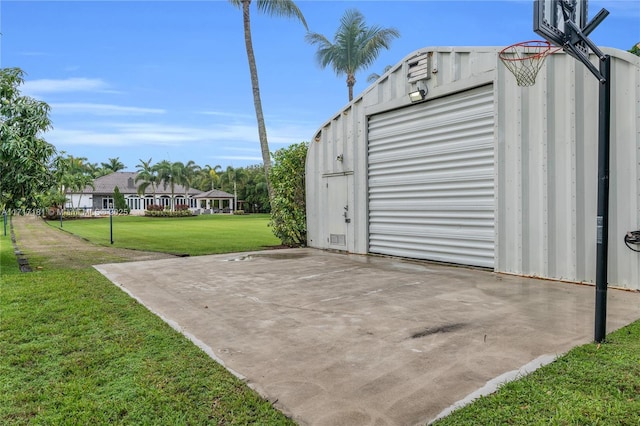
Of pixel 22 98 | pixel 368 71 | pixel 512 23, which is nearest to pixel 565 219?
pixel 512 23

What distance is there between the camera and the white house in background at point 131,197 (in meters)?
50.1

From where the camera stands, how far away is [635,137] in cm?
504

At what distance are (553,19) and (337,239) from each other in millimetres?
7481

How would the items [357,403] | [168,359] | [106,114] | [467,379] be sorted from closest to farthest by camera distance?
[357,403] → [467,379] → [168,359] → [106,114]

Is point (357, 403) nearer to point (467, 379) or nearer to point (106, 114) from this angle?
point (467, 379)

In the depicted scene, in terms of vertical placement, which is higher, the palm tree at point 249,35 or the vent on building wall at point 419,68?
the palm tree at point 249,35

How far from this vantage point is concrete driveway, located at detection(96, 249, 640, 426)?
7.95ft

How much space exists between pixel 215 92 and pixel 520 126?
30.7m

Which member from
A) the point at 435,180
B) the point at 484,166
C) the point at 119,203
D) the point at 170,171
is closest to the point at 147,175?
the point at 170,171

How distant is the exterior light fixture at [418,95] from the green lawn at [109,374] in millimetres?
6026

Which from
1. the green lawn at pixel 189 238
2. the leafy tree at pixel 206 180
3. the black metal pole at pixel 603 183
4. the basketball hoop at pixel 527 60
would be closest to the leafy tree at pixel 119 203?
the leafy tree at pixel 206 180

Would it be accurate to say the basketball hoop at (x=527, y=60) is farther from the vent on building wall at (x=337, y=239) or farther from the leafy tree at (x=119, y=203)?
the leafy tree at (x=119, y=203)

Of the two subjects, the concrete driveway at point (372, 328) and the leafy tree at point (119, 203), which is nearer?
the concrete driveway at point (372, 328)

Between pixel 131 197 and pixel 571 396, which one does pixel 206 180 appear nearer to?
pixel 131 197
